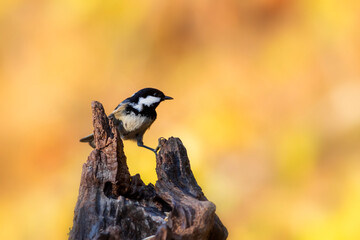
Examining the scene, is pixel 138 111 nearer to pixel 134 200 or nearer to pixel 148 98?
pixel 148 98

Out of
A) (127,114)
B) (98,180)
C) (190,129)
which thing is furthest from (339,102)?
(98,180)

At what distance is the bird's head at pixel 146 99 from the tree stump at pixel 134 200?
1.31m

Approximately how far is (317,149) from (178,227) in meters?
3.55

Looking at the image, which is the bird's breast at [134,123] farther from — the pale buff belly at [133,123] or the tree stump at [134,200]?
the tree stump at [134,200]

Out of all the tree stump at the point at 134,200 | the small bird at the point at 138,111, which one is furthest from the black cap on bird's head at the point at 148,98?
the tree stump at the point at 134,200

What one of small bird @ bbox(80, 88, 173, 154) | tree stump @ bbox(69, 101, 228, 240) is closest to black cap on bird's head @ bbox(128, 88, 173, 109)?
small bird @ bbox(80, 88, 173, 154)

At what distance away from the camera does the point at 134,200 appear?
2.33 meters

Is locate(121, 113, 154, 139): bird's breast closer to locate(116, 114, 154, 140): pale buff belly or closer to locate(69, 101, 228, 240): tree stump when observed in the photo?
locate(116, 114, 154, 140): pale buff belly

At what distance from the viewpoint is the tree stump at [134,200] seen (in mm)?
1977

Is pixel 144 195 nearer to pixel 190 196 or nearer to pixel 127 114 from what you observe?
pixel 190 196

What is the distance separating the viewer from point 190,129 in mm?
5297

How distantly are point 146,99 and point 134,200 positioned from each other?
5.25ft

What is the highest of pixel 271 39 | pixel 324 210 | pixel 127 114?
pixel 271 39

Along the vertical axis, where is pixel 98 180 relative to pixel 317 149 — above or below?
below
